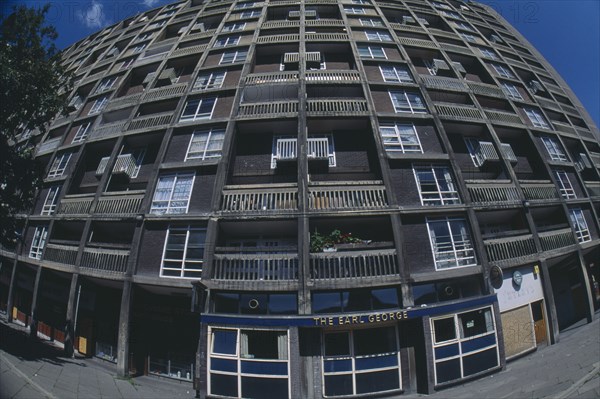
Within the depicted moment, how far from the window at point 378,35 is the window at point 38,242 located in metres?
25.9

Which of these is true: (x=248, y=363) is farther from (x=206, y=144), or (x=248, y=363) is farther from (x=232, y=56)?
(x=232, y=56)

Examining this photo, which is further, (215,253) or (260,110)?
(260,110)

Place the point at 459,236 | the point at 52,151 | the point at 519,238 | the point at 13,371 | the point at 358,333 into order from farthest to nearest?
the point at 52,151 < the point at 519,238 < the point at 459,236 < the point at 358,333 < the point at 13,371

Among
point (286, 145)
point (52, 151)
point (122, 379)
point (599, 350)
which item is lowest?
point (122, 379)

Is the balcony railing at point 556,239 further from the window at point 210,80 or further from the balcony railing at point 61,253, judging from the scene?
the balcony railing at point 61,253

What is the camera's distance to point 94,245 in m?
13.1

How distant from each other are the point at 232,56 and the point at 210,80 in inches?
113

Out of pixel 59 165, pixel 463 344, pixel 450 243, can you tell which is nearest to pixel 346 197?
pixel 450 243

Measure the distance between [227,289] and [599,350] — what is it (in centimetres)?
1645

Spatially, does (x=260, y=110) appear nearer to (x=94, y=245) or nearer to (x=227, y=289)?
(x=227, y=289)

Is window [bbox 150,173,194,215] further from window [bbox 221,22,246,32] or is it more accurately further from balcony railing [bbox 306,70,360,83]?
window [bbox 221,22,246,32]

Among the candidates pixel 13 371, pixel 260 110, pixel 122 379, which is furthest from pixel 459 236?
pixel 13 371

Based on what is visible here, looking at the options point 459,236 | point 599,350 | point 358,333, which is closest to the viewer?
point 358,333

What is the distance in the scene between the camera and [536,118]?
1864cm
